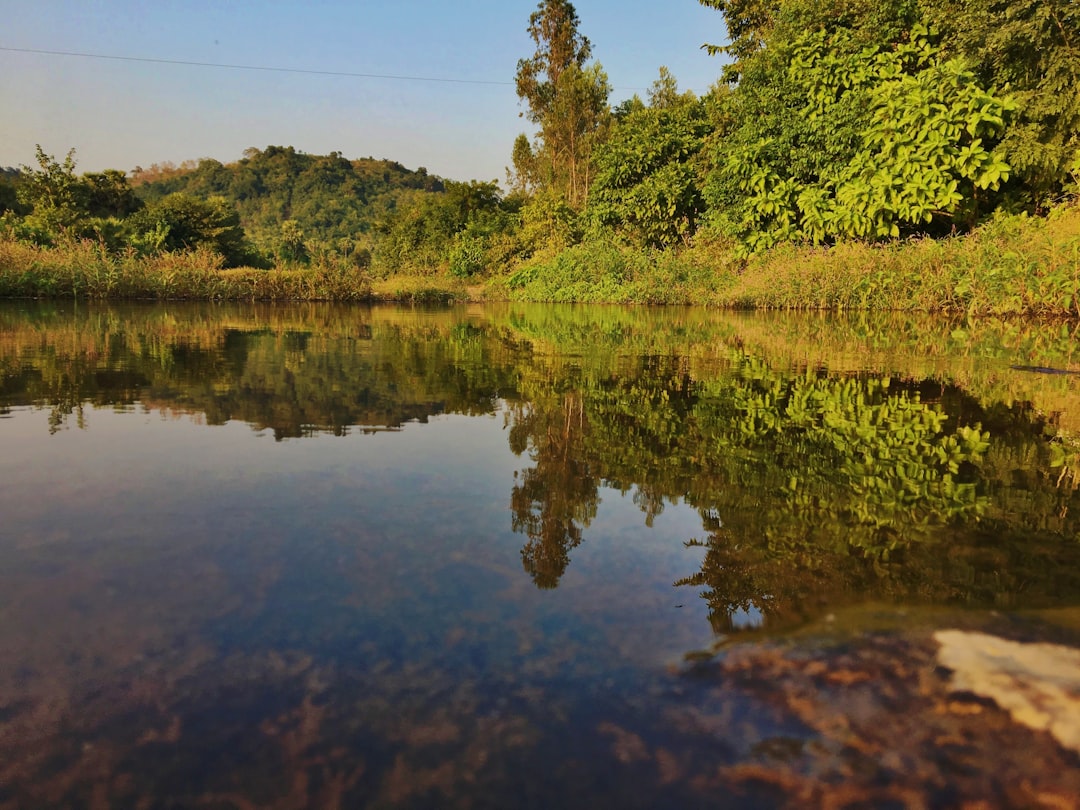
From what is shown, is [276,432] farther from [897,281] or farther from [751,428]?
[897,281]

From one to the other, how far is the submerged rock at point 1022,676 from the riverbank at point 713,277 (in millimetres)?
11301

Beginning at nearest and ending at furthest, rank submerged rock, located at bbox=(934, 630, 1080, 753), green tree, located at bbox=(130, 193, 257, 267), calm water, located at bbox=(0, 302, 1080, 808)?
calm water, located at bbox=(0, 302, 1080, 808) < submerged rock, located at bbox=(934, 630, 1080, 753) < green tree, located at bbox=(130, 193, 257, 267)

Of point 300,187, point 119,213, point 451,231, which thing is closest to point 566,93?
point 451,231

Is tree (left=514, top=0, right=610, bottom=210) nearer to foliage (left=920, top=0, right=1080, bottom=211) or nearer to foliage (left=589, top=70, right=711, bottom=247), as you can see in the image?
foliage (left=589, top=70, right=711, bottom=247)

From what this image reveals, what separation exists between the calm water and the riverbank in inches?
328

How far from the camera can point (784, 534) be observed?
234 cm

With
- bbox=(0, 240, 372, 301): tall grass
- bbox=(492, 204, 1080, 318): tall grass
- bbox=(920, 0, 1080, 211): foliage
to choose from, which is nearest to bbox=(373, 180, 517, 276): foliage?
bbox=(492, 204, 1080, 318): tall grass

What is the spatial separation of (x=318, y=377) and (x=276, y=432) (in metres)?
2.23

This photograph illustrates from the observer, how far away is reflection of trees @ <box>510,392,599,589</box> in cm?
219

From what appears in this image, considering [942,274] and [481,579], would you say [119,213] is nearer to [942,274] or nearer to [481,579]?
[942,274]

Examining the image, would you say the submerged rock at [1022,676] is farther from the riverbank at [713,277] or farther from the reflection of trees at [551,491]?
the riverbank at [713,277]

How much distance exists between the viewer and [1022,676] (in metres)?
1.52

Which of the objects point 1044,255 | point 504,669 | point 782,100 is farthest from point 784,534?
point 782,100

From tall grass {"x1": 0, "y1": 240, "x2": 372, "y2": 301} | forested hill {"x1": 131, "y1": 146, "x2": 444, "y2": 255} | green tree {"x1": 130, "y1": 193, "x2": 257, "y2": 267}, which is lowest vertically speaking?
tall grass {"x1": 0, "y1": 240, "x2": 372, "y2": 301}
